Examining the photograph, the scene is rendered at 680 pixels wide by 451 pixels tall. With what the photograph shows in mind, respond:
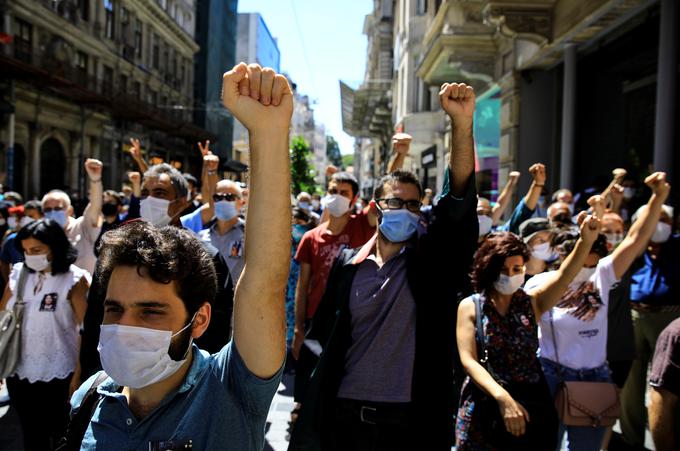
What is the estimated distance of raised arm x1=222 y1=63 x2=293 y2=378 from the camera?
1584 mm

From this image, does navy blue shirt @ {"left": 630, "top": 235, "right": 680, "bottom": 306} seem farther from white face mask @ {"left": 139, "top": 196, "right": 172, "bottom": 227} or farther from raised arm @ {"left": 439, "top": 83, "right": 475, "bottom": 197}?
white face mask @ {"left": 139, "top": 196, "right": 172, "bottom": 227}

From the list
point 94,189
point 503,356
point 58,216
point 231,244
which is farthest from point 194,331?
point 58,216

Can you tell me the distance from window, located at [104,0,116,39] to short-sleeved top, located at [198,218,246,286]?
34088mm

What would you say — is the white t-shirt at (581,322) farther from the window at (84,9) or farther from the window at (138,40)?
the window at (138,40)

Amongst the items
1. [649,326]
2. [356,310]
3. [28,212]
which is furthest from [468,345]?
[28,212]

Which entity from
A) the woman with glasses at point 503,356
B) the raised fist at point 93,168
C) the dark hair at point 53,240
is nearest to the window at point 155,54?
the raised fist at point 93,168

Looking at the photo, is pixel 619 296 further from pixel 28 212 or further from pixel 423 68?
pixel 423 68

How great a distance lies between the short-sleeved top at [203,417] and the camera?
1602 mm

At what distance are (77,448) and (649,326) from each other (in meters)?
4.55

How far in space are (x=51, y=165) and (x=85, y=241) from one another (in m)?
26.3

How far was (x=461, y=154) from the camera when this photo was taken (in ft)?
8.58

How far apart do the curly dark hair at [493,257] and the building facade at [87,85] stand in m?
20.2

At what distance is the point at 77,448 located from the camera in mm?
1695

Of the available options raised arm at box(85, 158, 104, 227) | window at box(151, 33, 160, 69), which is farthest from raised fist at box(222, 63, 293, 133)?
window at box(151, 33, 160, 69)
